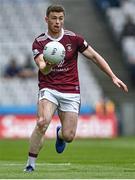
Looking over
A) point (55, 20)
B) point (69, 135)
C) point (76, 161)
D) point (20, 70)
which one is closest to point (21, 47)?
point (20, 70)

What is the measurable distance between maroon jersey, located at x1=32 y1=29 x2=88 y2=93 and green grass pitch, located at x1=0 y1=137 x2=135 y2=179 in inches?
52.5

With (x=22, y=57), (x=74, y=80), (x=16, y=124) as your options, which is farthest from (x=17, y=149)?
(x=22, y=57)

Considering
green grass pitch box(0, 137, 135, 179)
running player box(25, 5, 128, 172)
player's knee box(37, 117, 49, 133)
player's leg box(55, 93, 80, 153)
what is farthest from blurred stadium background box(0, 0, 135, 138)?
player's knee box(37, 117, 49, 133)

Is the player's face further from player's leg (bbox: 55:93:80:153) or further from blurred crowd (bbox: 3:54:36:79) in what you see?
blurred crowd (bbox: 3:54:36:79)

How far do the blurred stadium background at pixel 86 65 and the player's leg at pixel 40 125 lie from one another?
16.4 metres

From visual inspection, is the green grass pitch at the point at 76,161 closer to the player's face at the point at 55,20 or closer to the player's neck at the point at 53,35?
the player's neck at the point at 53,35

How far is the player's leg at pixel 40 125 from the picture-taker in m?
13.5

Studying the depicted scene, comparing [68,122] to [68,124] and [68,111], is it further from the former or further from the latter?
[68,111]

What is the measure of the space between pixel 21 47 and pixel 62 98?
71.3 ft

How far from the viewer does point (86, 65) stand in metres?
35.9

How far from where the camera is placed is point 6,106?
32.1 m

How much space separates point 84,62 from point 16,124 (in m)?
6.30

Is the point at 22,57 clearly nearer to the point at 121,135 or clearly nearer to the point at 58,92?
the point at 121,135

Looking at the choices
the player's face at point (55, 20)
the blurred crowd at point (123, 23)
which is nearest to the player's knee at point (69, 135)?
the player's face at point (55, 20)
